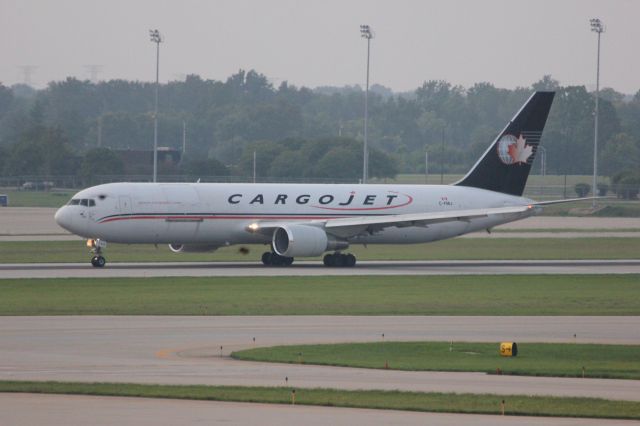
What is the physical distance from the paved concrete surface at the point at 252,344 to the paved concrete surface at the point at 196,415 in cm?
248

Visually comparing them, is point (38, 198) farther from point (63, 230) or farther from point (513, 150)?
point (513, 150)

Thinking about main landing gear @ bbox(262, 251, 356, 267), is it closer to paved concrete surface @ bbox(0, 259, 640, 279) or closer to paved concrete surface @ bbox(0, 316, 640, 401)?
paved concrete surface @ bbox(0, 259, 640, 279)

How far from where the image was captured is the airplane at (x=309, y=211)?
189ft

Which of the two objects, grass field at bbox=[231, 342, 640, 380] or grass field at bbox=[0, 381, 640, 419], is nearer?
grass field at bbox=[0, 381, 640, 419]

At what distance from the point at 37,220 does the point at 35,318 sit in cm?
6439

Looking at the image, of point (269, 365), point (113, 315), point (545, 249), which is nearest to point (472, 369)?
point (269, 365)

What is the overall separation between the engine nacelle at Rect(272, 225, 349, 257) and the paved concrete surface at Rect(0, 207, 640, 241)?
25298 millimetres

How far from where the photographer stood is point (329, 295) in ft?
144

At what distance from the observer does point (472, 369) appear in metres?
27.1

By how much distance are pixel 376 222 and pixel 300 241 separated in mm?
3860

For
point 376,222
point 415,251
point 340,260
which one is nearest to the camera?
point 376,222

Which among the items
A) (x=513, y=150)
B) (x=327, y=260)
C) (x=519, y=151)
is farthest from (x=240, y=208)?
(x=519, y=151)

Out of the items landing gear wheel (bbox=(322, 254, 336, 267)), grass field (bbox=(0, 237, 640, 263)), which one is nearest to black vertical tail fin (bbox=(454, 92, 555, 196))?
grass field (bbox=(0, 237, 640, 263))

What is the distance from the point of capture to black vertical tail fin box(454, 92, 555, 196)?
64875 millimetres
